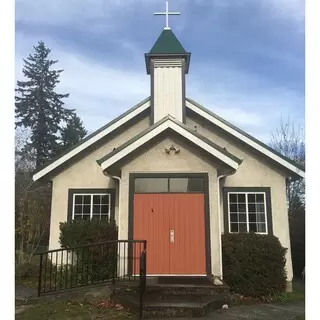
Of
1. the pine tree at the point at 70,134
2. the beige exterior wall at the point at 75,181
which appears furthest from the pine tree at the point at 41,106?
the beige exterior wall at the point at 75,181

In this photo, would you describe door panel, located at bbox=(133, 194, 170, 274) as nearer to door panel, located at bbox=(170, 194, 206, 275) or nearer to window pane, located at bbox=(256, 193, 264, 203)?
door panel, located at bbox=(170, 194, 206, 275)

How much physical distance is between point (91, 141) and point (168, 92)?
3290mm

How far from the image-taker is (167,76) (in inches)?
500

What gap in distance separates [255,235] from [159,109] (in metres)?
5.37

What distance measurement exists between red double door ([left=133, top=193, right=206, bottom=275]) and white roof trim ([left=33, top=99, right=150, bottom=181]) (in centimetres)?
319

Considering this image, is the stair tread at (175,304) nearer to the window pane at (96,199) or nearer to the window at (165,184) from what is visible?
the window at (165,184)

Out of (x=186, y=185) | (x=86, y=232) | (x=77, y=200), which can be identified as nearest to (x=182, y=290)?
(x=186, y=185)

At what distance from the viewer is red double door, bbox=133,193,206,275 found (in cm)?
945

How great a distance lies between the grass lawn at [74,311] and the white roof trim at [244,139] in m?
6.85

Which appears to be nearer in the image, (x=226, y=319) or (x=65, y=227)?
(x=226, y=319)

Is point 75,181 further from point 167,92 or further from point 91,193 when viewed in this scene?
point 167,92

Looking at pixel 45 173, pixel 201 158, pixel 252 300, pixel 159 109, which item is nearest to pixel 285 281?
pixel 252 300

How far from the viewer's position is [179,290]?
8023mm
